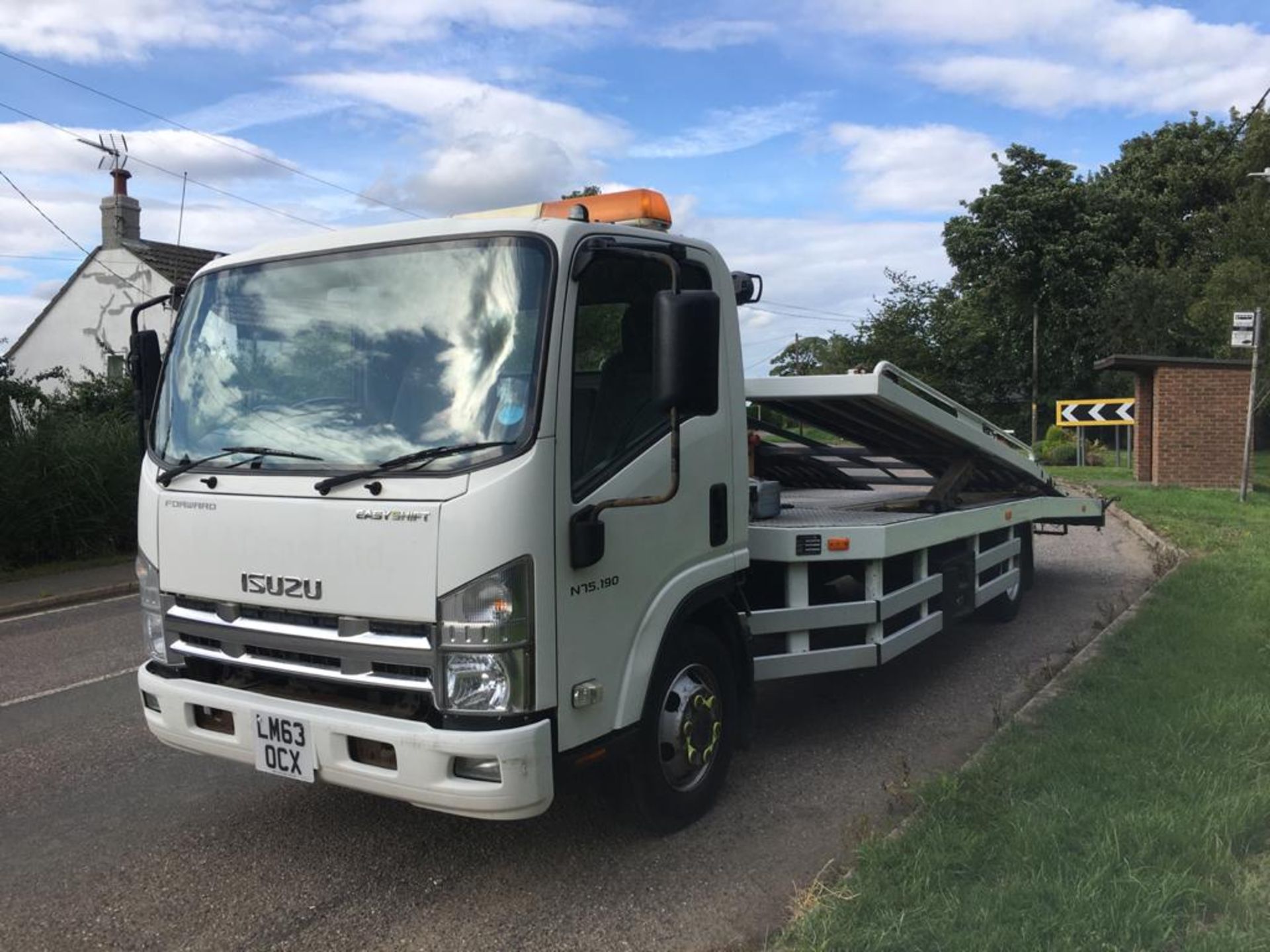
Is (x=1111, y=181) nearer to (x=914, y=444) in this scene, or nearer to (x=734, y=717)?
(x=914, y=444)

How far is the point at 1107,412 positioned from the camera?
24.1 m

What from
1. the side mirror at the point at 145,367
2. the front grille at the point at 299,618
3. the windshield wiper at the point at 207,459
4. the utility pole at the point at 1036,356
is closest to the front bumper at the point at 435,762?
the front grille at the point at 299,618

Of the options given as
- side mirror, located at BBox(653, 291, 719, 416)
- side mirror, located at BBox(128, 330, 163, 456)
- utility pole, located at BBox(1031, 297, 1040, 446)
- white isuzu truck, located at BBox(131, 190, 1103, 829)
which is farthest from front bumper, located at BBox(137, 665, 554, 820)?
utility pole, located at BBox(1031, 297, 1040, 446)

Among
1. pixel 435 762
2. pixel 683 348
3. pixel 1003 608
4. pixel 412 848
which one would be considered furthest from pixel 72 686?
pixel 1003 608

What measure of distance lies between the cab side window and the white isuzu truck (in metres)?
0.01

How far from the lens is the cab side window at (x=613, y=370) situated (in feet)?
11.5

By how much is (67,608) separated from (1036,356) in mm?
33756

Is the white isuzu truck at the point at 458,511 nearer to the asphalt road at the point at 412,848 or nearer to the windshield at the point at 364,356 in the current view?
the windshield at the point at 364,356

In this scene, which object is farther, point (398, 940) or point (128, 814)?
point (128, 814)

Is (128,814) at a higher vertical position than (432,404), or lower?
lower

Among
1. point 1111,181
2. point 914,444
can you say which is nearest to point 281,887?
point 914,444

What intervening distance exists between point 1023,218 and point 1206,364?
772 inches

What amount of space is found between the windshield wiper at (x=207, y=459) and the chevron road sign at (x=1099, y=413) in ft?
77.3

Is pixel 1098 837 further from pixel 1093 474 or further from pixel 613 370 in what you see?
pixel 1093 474
